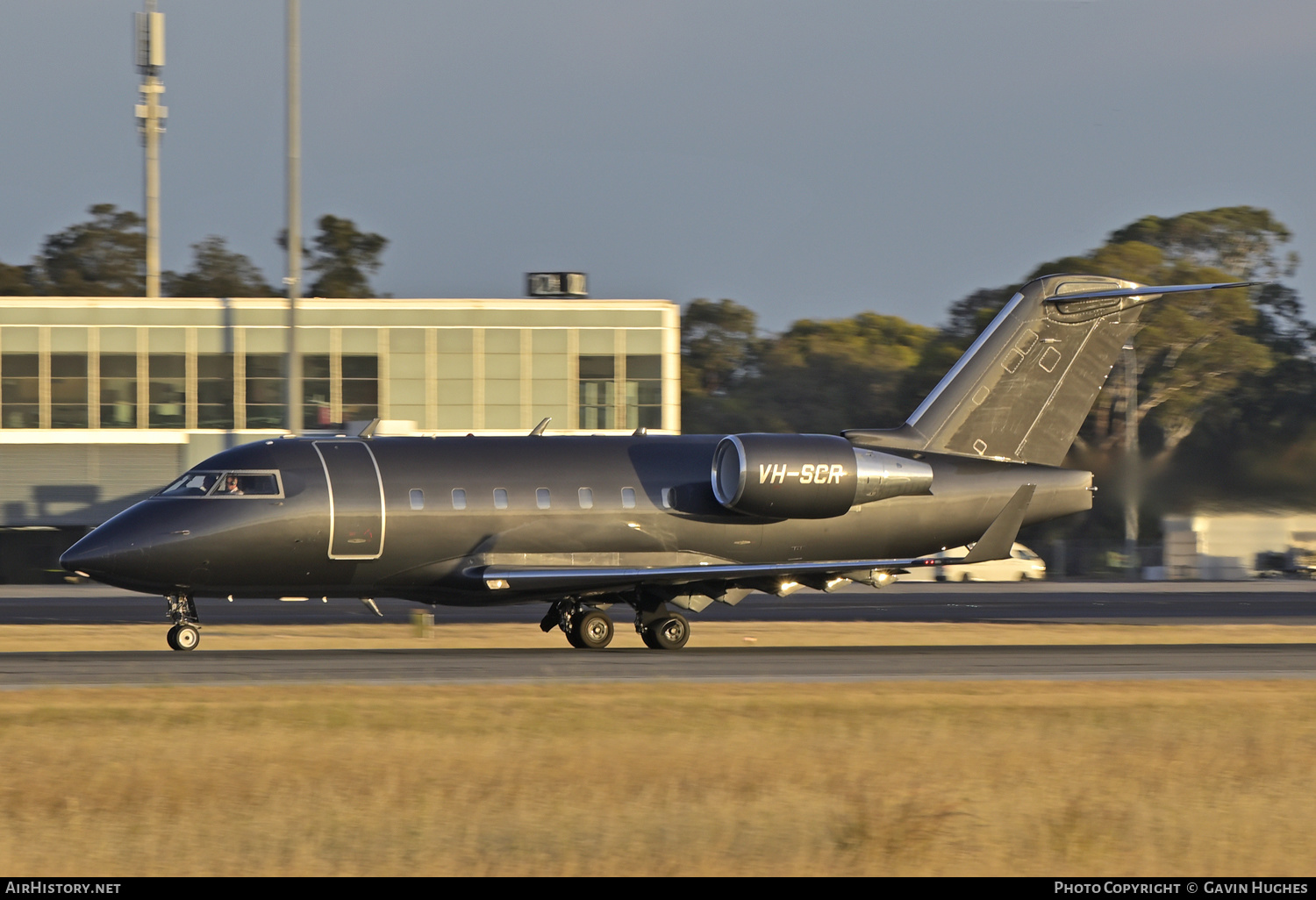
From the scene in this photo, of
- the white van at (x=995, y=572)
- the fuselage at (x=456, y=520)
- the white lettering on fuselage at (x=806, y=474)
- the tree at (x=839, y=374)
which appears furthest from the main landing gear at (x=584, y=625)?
the tree at (x=839, y=374)

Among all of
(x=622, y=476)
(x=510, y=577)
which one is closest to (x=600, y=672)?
(x=510, y=577)

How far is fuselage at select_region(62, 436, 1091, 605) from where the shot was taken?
25.5 m

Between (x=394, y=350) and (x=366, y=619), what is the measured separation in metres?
21.4

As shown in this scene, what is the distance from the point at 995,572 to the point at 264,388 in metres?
29.3

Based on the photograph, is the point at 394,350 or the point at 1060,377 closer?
the point at 1060,377

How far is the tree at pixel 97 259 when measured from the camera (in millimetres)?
87750

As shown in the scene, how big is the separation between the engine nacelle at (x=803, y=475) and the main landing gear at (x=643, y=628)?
2291 millimetres

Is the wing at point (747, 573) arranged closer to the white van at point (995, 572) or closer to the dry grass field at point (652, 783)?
the dry grass field at point (652, 783)

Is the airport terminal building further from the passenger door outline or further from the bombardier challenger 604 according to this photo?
the passenger door outline

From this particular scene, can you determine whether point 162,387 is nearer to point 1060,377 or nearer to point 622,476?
point 622,476

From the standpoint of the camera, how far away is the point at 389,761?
1477cm

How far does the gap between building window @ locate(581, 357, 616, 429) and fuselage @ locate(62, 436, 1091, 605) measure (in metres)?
26.0

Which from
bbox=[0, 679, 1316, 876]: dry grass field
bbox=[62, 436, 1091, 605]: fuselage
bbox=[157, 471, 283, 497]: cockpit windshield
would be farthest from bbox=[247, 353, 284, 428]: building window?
bbox=[0, 679, 1316, 876]: dry grass field
